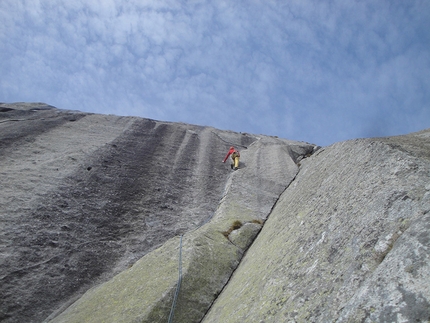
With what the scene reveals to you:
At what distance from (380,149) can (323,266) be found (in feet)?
9.75

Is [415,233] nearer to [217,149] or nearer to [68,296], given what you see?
[68,296]

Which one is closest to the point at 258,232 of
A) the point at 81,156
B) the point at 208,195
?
the point at 208,195

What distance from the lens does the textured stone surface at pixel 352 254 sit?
3195 mm

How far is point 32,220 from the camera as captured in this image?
9.04m

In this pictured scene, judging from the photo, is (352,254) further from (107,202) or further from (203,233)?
(107,202)

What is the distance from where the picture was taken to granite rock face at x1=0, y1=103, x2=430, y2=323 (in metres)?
3.94

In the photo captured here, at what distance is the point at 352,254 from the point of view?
4.23 m

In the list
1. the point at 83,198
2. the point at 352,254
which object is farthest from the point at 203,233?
the point at 352,254

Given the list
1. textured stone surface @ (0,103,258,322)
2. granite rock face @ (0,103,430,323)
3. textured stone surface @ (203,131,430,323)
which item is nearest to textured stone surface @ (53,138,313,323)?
granite rock face @ (0,103,430,323)

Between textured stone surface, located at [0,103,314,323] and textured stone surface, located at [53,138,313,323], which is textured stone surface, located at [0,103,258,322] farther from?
textured stone surface, located at [53,138,313,323]

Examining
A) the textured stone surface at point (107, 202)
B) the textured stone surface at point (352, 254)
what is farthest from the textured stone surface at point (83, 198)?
the textured stone surface at point (352, 254)

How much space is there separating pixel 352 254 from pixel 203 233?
15.6ft

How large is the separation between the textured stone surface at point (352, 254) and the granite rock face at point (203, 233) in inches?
0.8

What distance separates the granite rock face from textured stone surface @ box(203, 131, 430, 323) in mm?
21
